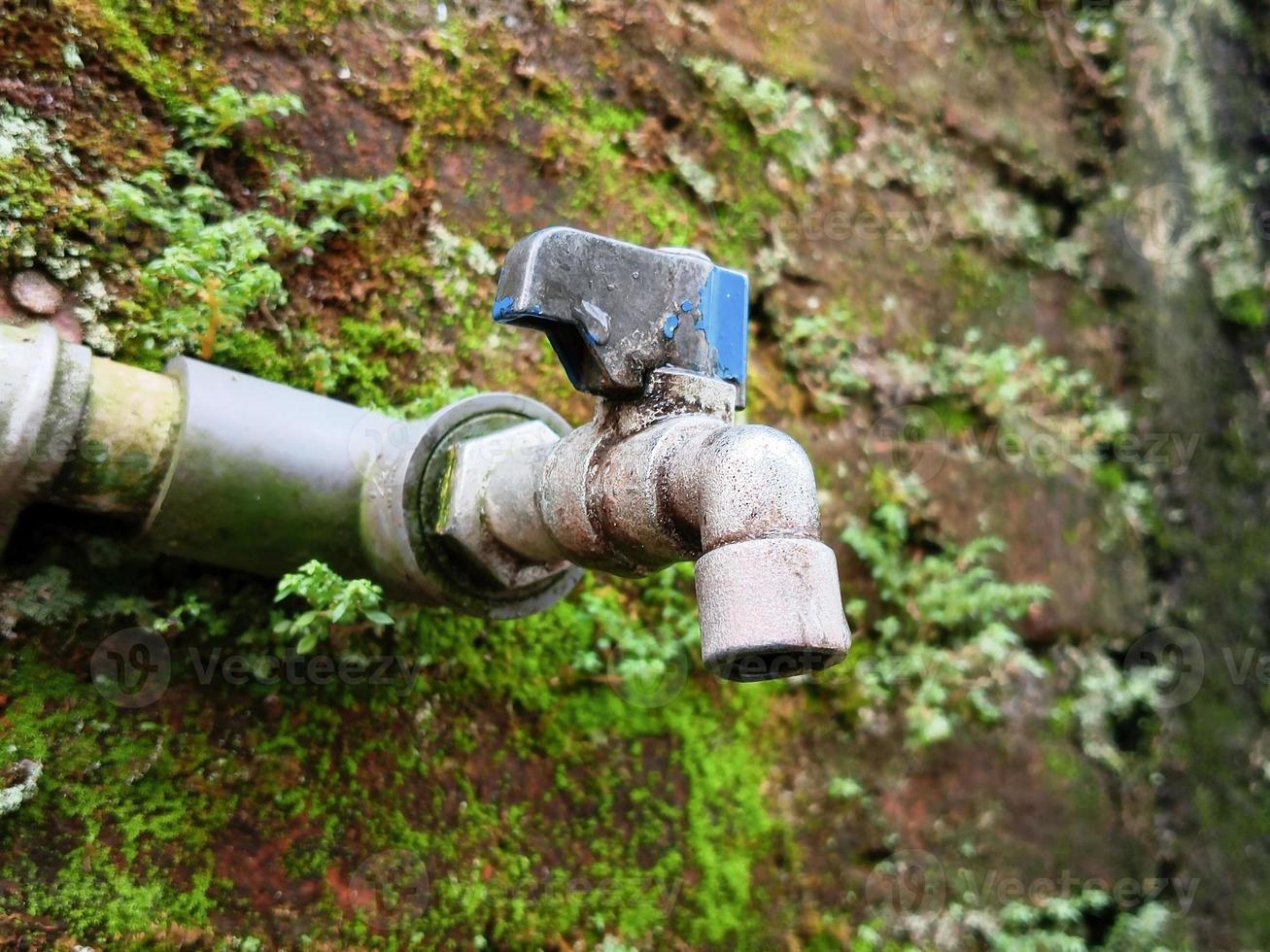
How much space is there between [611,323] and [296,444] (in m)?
0.55

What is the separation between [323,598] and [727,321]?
714 mm

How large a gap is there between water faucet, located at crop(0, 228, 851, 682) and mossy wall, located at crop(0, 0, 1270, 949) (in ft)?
0.45

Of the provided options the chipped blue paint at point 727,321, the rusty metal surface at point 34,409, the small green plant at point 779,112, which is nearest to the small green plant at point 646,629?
the chipped blue paint at point 727,321

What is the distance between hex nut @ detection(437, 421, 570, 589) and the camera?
5.29 ft

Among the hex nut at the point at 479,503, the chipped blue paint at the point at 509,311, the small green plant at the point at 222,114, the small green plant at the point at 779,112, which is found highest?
the small green plant at the point at 779,112

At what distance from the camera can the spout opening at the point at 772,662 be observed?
1139 millimetres

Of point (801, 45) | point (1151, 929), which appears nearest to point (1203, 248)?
point (801, 45)

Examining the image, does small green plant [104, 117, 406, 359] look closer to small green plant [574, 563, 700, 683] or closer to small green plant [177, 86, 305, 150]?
small green plant [177, 86, 305, 150]

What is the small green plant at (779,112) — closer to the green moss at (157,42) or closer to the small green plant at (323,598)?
the green moss at (157,42)

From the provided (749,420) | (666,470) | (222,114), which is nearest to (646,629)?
(749,420)

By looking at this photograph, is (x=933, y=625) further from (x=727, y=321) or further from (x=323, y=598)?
(x=323, y=598)

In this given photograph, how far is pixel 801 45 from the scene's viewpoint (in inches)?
103

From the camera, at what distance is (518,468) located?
1575mm

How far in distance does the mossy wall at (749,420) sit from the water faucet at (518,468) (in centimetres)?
14
